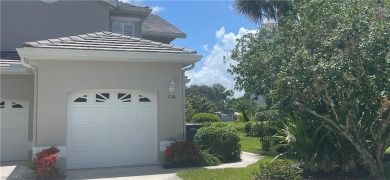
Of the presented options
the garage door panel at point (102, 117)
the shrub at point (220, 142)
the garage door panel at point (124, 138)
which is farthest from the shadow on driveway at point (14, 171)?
the shrub at point (220, 142)

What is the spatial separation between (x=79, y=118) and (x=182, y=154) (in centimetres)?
327

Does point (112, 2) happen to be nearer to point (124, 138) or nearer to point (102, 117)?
point (102, 117)

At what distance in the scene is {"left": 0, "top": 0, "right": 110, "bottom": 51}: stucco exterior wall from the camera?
17.3 metres

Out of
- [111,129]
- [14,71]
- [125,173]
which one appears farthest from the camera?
[14,71]

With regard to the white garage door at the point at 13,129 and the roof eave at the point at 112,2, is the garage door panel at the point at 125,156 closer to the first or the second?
the white garage door at the point at 13,129

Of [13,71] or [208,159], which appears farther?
[13,71]

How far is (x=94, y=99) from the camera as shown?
12.3 m

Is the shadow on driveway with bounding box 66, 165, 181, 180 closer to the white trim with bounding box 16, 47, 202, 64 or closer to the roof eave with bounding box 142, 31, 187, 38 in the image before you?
the white trim with bounding box 16, 47, 202, 64

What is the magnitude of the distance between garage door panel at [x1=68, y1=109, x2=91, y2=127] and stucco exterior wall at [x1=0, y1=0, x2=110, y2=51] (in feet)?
23.0

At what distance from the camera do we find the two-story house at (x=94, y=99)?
1156 centimetres

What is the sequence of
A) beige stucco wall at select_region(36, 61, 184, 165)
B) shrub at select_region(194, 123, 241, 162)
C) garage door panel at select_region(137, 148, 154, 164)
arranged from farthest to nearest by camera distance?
1. shrub at select_region(194, 123, 241, 162)
2. garage door panel at select_region(137, 148, 154, 164)
3. beige stucco wall at select_region(36, 61, 184, 165)

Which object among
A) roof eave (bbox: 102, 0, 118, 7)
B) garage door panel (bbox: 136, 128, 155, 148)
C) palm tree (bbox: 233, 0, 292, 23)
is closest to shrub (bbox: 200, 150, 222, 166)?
garage door panel (bbox: 136, 128, 155, 148)

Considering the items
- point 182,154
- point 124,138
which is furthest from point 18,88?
point 182,154

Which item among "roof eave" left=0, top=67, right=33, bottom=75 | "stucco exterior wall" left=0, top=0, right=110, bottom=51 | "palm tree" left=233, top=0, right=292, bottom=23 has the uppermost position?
"palm tree" left=233, top=0, right=292, bottom=23
